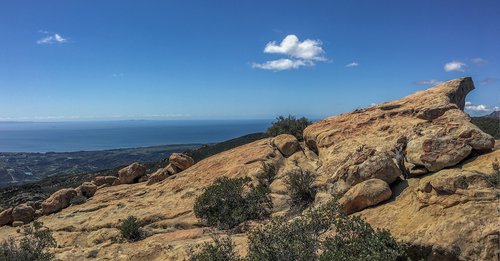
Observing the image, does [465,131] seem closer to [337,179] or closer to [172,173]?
[337,179]

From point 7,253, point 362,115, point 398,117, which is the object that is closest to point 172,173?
point 7,253

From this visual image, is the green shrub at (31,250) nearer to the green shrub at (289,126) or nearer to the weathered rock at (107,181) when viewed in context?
the weathered rock at (107,181)

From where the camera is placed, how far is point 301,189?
59.3 feet

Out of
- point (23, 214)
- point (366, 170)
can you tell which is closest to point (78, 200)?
point (23, 214)

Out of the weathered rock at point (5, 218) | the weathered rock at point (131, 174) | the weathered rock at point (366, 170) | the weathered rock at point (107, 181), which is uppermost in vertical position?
the weathered rock at point (366, 170)

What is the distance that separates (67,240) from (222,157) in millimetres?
11758

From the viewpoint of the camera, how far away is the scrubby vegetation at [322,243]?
958cm

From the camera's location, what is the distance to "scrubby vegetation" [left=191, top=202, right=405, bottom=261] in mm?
9578

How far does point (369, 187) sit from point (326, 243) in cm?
→ 410

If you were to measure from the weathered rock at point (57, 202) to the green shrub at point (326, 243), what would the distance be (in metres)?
22.7

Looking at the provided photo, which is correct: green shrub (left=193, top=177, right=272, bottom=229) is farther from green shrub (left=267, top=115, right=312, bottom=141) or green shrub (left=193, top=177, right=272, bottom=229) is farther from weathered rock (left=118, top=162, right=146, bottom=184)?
weathered rock (left=118, top=162, right=146, bottom=184)

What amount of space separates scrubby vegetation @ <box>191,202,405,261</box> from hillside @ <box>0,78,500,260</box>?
1.08 m

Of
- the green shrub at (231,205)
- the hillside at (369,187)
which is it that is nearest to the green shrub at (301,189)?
the hillside at (369,187)

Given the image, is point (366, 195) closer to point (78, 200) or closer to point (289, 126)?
point (289, 126)
